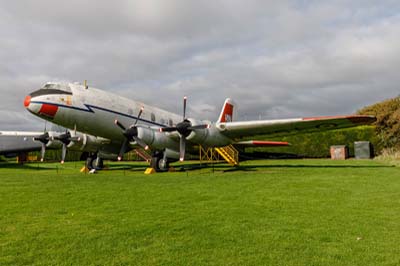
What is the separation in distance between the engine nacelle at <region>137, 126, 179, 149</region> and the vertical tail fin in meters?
6.89

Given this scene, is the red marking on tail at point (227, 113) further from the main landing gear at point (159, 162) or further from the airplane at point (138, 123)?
the main landing gear at point (159, 162)

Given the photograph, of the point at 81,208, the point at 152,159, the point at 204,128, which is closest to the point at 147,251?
the point at 81,208

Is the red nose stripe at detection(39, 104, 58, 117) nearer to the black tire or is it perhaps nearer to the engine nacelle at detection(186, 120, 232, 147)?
the black tire

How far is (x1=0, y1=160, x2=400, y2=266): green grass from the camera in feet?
13.4

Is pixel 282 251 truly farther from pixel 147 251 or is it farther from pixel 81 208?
pixel 81 208

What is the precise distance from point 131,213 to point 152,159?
1221cm

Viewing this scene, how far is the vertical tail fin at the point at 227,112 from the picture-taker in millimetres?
24953

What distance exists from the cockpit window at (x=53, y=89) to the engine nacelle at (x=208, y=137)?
6735mm

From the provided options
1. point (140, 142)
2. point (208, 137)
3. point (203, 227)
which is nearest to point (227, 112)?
point (208, 137)

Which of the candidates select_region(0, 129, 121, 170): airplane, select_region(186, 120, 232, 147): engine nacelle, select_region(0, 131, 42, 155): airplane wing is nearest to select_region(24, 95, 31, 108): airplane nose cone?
select_region(0, 129, 121, 170): airplane

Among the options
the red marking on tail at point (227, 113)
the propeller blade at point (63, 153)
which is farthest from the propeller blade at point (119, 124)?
the red marking on tail at point (227, 113)

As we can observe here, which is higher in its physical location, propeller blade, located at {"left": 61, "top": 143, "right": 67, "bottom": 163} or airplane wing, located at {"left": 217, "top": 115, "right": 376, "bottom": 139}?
airplane wing, located at {"left": 217, "top": 115, "right": 376, "bottom": 139}

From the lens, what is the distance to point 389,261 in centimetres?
388

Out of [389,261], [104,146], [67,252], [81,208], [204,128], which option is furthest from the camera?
[104,146]
